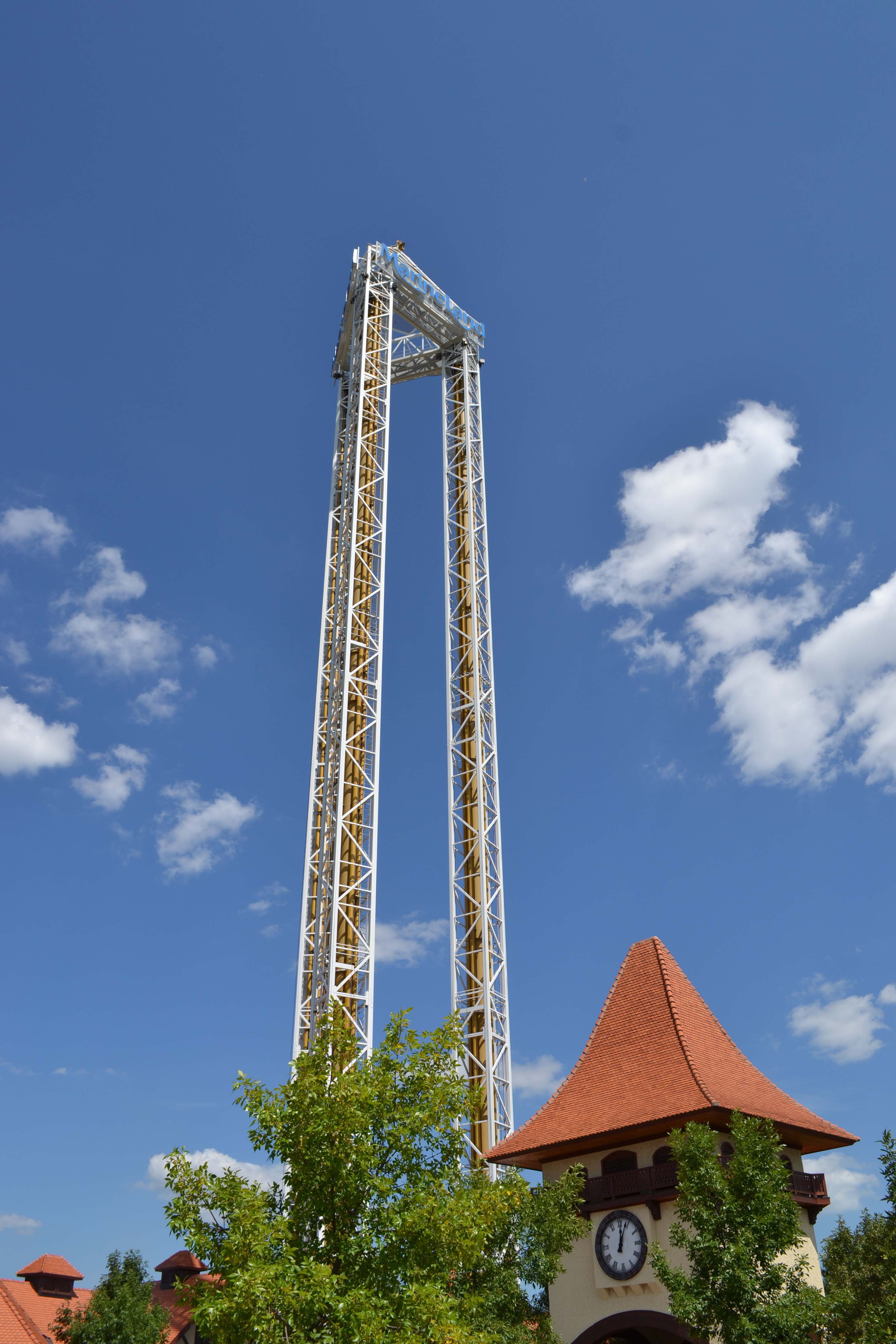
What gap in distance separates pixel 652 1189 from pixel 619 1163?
48.3 inches

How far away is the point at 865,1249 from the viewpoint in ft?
88.0

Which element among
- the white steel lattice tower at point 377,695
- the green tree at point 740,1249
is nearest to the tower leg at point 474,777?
the white steel lattice tower at point 377,695

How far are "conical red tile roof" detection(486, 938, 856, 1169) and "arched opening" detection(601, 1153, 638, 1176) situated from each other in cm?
21

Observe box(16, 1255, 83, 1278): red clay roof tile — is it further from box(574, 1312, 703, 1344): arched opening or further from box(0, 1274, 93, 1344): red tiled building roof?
box(574, 1312, 703, 1344): arched opening

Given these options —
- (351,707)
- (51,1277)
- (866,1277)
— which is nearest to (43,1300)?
(51,1277)

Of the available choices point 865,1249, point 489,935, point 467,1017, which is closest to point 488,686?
point 489,935

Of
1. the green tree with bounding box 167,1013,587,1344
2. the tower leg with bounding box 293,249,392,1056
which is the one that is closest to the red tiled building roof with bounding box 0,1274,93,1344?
the tower leg with bounding box 293,249,392,1056

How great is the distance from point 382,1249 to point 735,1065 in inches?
395

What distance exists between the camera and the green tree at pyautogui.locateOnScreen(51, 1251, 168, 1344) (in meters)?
29.7

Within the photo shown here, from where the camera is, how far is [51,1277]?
47625 millimetres

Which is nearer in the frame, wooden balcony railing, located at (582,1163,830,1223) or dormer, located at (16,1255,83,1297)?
wooden balcony railing, located at (582,1163,830,1223)

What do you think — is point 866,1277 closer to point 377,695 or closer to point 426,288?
point 377,695

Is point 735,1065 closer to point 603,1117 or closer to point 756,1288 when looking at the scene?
point 603,1117

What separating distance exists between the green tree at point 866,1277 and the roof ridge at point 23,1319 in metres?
20.8
